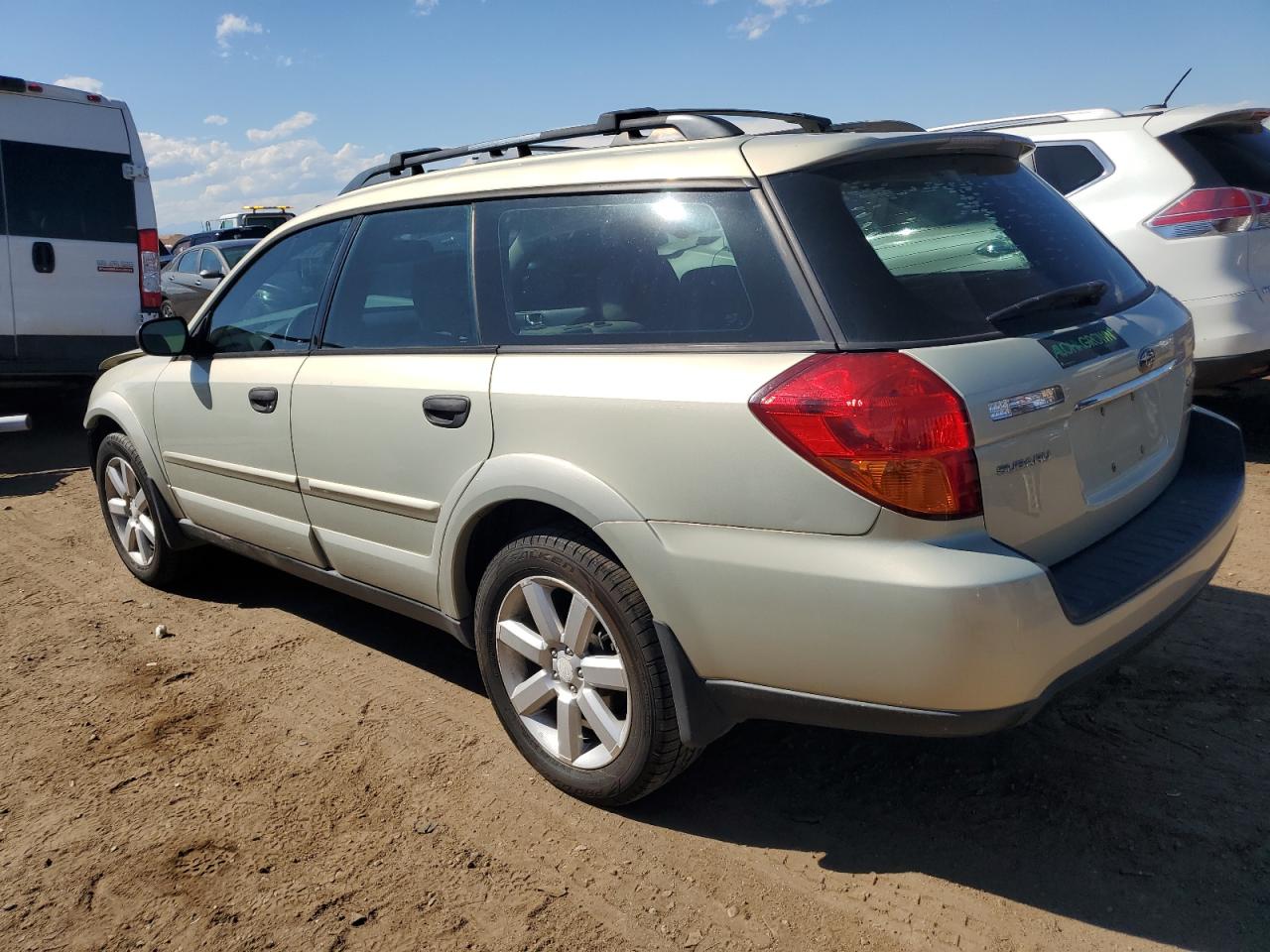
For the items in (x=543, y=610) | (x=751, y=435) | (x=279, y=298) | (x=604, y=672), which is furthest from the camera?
(x=279, y=298)

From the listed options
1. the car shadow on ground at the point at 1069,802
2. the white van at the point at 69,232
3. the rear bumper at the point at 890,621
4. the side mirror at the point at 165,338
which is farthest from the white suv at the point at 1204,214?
the white van at the point at 69,232

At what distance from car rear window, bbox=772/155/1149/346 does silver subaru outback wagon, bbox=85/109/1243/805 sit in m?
0.01

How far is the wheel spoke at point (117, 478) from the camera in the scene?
504 centimetres

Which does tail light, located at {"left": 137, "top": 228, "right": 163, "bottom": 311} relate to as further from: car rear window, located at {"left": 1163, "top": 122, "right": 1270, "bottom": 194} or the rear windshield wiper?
the rear windshield wiper

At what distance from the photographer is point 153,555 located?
193 inches

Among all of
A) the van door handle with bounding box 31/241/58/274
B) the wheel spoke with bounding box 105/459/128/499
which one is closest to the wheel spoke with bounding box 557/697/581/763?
the wheel spoke with bounding box 105/459/128/499

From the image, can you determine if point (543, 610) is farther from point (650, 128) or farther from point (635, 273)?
point (650, 128)

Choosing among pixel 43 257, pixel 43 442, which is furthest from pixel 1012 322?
pixel 43 442

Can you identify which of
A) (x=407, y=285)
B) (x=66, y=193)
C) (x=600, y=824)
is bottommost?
(x=600, y=824)

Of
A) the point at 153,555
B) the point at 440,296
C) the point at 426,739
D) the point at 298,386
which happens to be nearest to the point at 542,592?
the point at 426,739

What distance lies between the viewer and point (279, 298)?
160 inches

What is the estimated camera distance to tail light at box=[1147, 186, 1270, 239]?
5426mm

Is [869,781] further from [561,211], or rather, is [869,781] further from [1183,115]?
[1183,115]

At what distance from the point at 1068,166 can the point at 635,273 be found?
14.4ft
